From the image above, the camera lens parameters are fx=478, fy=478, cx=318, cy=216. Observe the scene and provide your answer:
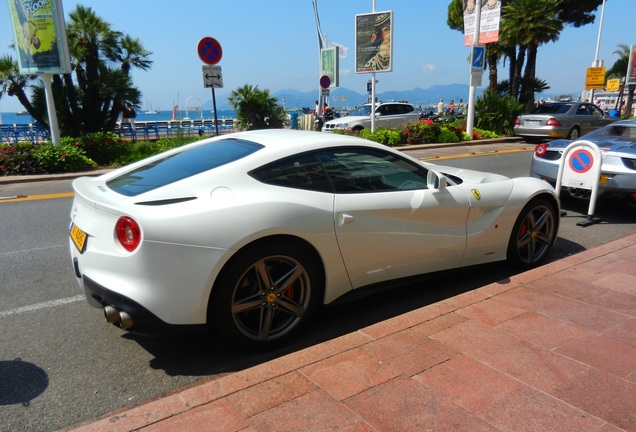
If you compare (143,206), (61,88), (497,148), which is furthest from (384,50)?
(143,206)

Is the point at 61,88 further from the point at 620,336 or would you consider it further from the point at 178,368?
the point at 620,336

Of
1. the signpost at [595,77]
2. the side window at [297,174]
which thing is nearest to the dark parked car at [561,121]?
the signpost at [595,77]

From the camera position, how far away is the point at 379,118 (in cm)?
1958

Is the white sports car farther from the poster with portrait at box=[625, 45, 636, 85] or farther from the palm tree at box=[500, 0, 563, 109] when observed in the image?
the poster with portrait at box=[625, 45, 636, 85]

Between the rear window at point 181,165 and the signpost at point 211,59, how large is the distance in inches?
323

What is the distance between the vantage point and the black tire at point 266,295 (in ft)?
9.47

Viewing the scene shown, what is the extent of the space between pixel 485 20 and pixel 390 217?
705 inches

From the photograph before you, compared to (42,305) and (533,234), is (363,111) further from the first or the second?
(42,305)

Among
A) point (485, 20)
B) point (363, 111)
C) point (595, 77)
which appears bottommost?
point (363, 111)

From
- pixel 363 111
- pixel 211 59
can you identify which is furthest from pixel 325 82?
pixel 211 59

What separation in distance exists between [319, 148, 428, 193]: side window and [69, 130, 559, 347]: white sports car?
0.01 m

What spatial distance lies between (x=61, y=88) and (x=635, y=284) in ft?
64.5

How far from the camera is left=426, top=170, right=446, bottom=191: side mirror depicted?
3.79 m

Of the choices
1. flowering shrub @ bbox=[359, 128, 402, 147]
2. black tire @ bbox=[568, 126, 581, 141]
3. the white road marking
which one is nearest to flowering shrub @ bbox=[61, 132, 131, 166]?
flowering shrub @ bbox=[359, 128, 402, 147]
